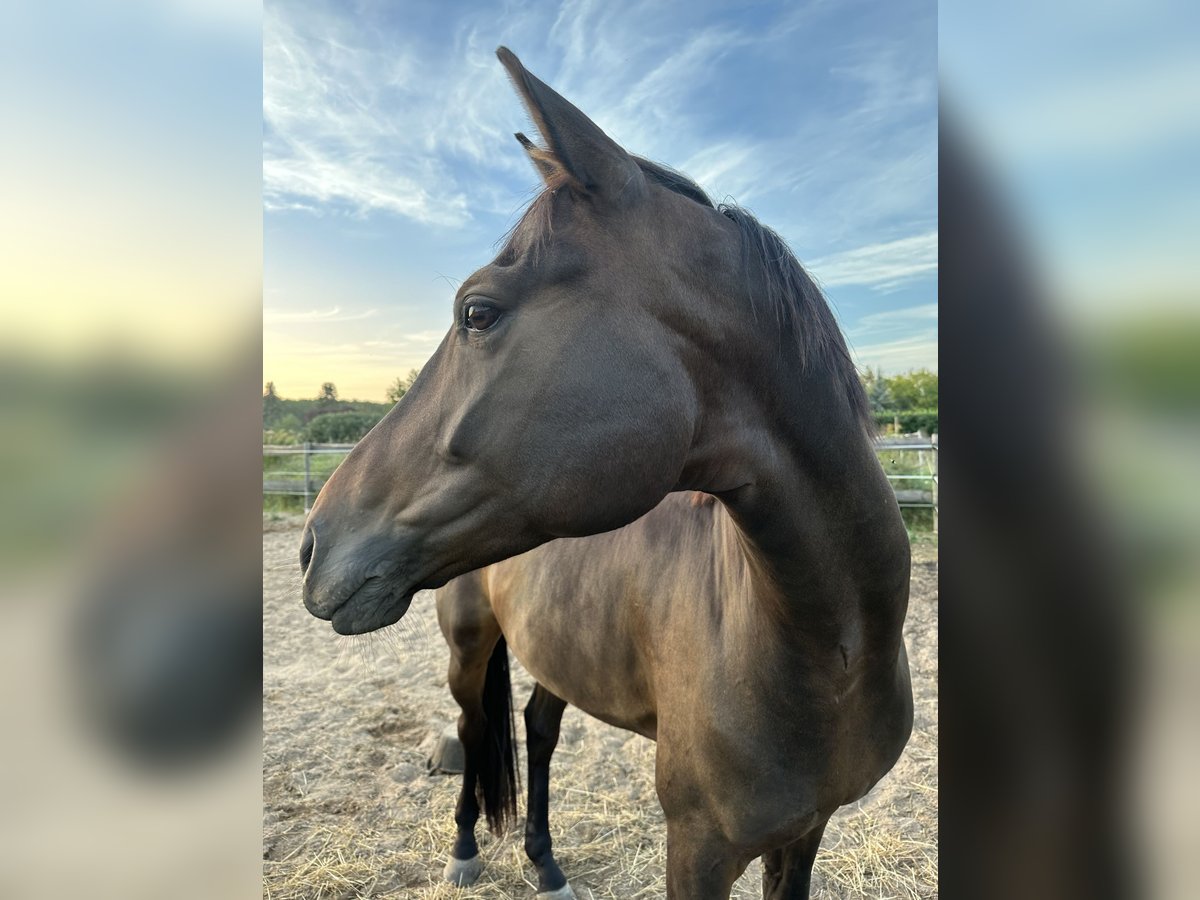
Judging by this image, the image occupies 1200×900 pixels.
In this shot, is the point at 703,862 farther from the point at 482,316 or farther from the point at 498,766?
the point at 498,766

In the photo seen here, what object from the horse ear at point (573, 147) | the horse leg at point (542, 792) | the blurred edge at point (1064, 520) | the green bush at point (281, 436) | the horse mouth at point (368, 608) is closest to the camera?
the blurred edge at point (1064, 520)

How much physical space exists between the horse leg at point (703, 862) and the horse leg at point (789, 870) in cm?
51

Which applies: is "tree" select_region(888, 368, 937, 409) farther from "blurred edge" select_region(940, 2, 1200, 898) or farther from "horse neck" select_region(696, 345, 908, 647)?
"blurred edge" select_region(940, 2, 1200, 898)

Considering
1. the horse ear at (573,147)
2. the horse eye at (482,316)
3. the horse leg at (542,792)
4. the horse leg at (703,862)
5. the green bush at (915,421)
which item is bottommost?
the horse leg at (542,792)

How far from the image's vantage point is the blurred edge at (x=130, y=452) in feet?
1.72

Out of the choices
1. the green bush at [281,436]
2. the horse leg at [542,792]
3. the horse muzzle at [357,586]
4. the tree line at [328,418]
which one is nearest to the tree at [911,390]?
the tree line at [328,418]

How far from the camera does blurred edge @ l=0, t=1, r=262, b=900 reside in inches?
20.7

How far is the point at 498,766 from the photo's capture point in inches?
124

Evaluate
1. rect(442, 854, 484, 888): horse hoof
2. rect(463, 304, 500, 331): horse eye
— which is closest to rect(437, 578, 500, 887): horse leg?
rect(442, 854, 484, 888): horse hoof

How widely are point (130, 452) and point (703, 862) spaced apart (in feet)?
5.14

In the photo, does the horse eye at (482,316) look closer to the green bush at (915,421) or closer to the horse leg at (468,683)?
the horse leg at (468,683)

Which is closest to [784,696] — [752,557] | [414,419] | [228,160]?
[752,557]

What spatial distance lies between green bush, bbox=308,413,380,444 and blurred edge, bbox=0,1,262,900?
18933 millimetres

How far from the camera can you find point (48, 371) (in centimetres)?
52
